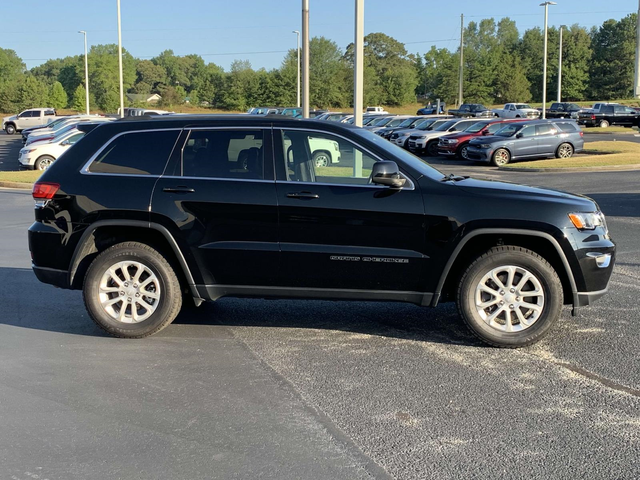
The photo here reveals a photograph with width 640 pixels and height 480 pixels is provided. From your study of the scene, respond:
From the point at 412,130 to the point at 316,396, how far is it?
3252 cm

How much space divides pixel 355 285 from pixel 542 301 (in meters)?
1.53

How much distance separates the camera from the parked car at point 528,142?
1048 inches

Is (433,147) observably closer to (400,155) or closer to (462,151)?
(462,151)

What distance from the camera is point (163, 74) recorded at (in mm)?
157250

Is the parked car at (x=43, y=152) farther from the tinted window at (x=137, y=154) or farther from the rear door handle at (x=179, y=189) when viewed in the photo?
the rear door handle at (x=179, y=189)

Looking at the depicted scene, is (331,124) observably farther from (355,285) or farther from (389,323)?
(389,323)

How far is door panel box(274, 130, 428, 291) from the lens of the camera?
5.85 metres

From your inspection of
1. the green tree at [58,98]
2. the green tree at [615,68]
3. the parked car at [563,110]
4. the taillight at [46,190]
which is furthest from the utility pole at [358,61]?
the green tree at [615,68]

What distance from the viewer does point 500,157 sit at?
26594 millimetres

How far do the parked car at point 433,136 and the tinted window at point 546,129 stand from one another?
6.13 meters

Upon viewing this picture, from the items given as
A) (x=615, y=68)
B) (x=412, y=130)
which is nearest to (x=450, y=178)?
(x=412, y=130)

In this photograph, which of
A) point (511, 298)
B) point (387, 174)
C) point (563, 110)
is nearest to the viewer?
point (387, 174)

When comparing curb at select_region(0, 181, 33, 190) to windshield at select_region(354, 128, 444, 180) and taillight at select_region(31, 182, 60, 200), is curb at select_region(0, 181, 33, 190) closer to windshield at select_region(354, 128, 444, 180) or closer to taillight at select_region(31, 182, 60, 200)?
taillight at select_region(31, 182, 60, 200)

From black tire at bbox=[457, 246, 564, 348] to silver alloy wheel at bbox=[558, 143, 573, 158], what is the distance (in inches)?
917
